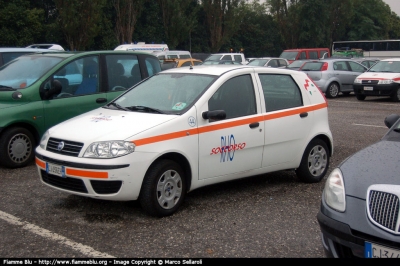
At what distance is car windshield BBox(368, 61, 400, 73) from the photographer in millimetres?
19141

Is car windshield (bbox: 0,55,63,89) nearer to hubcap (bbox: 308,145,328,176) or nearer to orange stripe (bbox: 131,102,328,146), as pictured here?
Result: orange stripe (bbox: 131,102,328,146)

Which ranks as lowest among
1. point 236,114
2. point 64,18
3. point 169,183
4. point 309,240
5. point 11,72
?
point 309,240

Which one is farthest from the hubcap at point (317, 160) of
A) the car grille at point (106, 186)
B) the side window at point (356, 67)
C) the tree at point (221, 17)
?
the tree at point (221, 17)

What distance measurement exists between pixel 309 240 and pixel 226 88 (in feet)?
6.99

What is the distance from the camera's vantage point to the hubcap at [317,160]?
6.91 metres

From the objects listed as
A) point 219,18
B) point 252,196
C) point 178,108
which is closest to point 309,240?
point 252,196

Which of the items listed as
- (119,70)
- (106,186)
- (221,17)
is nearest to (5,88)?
(119,70)

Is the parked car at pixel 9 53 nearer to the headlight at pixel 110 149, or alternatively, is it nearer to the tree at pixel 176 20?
the headlight at pixel 110 149

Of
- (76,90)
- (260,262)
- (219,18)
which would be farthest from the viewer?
(219,18)

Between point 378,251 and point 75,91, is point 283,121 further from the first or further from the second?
point 75,91

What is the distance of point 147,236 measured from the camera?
4.91 meters

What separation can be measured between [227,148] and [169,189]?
0.88m

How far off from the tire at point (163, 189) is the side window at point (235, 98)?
91 cm

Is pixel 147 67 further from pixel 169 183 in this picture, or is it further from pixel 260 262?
pixel 260 262
